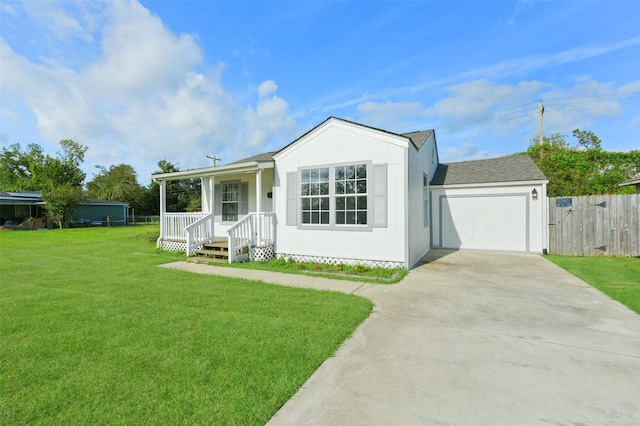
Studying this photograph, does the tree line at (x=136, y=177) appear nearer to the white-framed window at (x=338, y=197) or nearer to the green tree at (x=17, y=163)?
the green tree at (x=17, y=163)

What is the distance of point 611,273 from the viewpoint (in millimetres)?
6613

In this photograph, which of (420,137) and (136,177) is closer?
(420,137)

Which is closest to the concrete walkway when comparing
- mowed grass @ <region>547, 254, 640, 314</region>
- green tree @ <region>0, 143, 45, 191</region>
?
mowed grass @ <region>547, 254, 640, 314</region>

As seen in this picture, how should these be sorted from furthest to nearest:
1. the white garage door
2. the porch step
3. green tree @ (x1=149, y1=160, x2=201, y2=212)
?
green tree @ (x1=149, y1=160, x2=201, y2=212)
the white garage door
the porch step

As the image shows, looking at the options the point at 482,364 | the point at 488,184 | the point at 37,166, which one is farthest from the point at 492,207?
the point at 37,166

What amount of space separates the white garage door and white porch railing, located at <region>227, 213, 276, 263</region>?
672cm

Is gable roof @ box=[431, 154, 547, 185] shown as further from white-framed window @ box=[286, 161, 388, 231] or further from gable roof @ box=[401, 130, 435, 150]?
white-framed window @ box=[286, 161, 388, 231]

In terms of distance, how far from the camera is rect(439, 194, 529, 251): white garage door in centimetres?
Result: 980

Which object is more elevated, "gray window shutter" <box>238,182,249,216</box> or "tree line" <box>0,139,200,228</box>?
"tree line" <box>0,139,200,228</box>

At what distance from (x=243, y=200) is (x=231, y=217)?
866 millimetres

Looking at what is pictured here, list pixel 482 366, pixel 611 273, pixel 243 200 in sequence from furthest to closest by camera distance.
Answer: pixel 243 200 → pixel 611 273 → pixel 482 366

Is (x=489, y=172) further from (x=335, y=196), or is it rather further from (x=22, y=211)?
(x=22, y=211)

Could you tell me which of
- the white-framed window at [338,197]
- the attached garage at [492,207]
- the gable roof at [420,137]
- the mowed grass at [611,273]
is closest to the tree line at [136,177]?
the attached garage at [492,207]

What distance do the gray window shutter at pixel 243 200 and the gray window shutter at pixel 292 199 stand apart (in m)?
2.71
